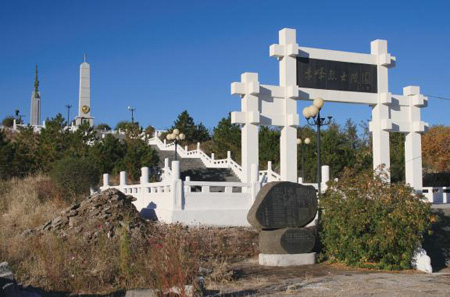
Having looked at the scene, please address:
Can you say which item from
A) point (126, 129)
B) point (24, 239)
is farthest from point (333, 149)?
point (24, 239)

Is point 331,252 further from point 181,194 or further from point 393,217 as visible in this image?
point 181,194

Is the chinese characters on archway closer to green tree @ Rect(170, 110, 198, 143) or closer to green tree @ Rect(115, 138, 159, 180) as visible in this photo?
green tree @ Rect(115, 138, 159, 180)

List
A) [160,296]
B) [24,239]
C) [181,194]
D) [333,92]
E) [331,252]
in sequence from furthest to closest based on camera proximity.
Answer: [333,92], [181,194], [331,252], [24,239], [160,296]

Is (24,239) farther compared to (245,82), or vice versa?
(245,82)

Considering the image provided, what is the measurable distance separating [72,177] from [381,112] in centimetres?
1423

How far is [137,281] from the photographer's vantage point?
30.3 ft

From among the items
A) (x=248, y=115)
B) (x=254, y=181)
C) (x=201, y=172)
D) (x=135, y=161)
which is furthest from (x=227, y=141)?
(x=254, y=181)

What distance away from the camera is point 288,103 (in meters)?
20.7

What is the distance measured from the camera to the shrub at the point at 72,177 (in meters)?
23.4

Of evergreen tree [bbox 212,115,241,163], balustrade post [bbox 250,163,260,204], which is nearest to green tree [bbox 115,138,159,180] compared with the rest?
evergreen tree [bbox 212,115,241,163]

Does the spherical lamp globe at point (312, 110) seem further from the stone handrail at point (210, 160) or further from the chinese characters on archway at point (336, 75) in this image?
the stone handrail at point (210, 160)

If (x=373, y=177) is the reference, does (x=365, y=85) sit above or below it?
above

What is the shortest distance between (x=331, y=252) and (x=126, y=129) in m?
31.5

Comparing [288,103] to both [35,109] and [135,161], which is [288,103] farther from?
[35,109]
